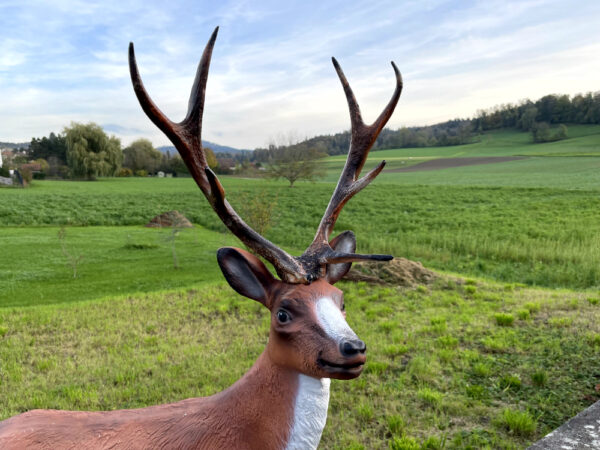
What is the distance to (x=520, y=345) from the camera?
18.0 ft

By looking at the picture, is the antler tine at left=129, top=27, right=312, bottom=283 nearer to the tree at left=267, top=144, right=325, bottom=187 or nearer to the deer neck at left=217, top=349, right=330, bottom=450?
the deer neck at left=217, top=349, right=330, bottom=450

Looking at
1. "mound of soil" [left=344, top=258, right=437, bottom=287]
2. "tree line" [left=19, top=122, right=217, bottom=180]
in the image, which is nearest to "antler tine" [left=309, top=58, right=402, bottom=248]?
"mound of soil" [left=344, top=258, right=437, bottom=287]

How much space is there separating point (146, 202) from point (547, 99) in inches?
3110

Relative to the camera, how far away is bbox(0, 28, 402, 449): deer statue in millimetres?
2010

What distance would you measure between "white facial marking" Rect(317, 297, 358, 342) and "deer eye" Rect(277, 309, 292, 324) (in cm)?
17

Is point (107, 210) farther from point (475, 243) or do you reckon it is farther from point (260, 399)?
point (260, 399)

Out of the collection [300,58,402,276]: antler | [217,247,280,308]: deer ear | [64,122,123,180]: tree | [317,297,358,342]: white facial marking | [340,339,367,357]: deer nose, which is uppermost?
[64,122,123,180]: tree

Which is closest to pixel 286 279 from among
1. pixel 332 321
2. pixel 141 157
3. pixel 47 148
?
pixel 332 321

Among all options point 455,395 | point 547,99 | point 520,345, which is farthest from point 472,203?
point 547,99

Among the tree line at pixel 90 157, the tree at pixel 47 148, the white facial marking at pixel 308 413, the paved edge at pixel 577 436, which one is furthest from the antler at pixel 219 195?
the tree at pixel 47 148

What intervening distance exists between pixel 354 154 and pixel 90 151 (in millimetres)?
52189

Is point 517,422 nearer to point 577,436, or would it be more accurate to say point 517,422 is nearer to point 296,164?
point 577,436

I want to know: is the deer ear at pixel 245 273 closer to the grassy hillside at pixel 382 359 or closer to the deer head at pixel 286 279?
the deer head at pixel 286 279

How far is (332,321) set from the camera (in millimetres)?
2025
